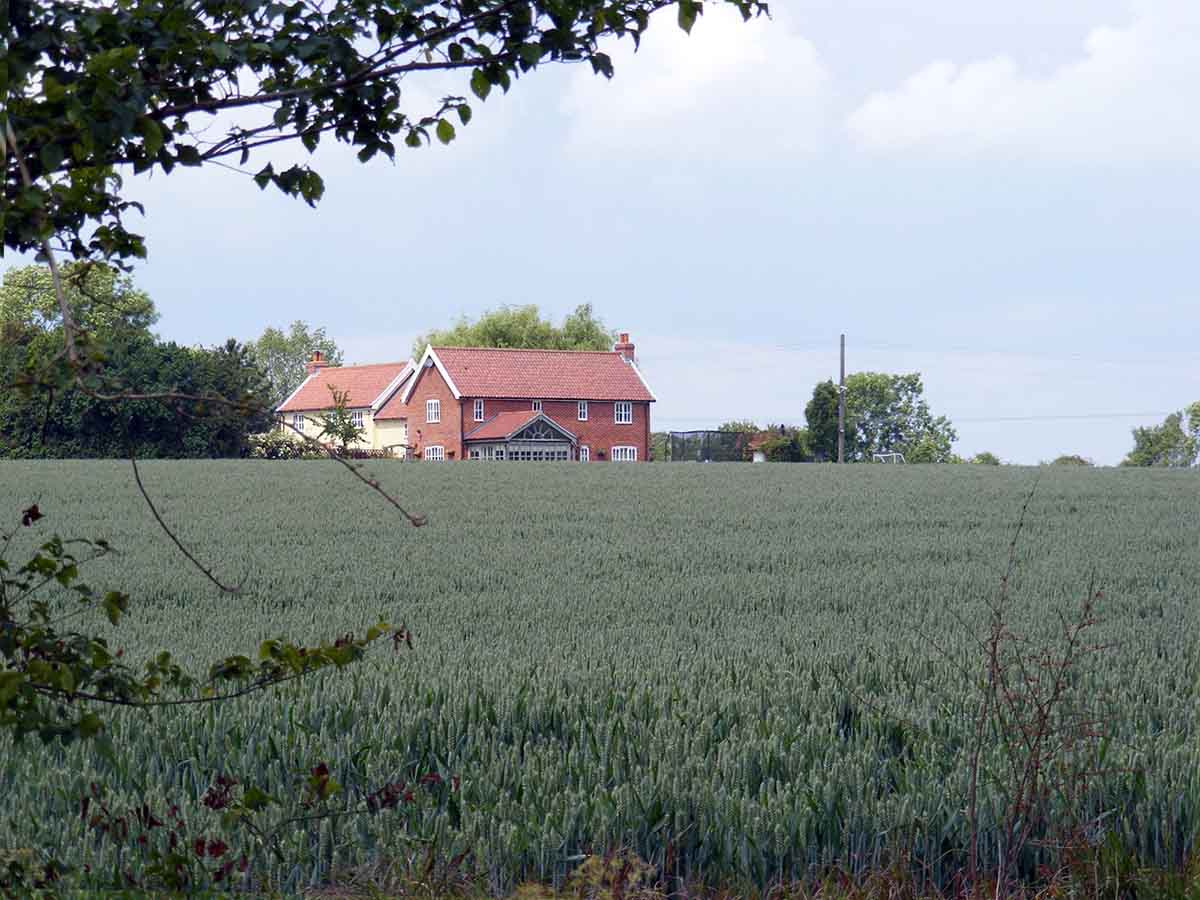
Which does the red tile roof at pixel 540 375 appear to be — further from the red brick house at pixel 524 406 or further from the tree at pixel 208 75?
the tree at pixel 208 75

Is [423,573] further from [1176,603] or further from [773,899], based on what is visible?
[773,899]

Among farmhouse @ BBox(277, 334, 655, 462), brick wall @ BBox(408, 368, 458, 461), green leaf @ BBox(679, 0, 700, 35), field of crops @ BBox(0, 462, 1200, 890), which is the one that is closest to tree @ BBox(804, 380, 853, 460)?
farmhouse @ BBox(277, 334, 655, 462)

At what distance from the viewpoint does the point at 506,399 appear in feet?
217

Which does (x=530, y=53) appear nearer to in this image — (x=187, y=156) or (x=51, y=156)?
(x=187, y=156)

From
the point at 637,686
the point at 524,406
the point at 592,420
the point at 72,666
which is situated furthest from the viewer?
the point at 592,420

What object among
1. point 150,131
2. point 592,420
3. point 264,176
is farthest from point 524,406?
point 150,131

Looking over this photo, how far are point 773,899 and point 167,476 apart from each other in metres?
24.9

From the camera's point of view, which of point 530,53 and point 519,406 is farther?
point 519,406

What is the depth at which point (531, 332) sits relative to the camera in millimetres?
94938

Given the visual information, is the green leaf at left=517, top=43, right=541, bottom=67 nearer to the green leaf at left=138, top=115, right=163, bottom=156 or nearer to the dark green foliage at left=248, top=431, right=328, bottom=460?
the green leaf at left=138, top=115, right=163, bottom=156

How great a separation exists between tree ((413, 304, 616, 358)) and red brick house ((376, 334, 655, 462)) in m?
23.9

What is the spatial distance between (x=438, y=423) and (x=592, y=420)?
857 centimetres

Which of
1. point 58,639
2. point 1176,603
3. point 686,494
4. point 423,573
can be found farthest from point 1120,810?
point 686,494

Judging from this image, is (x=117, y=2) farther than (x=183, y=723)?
No
